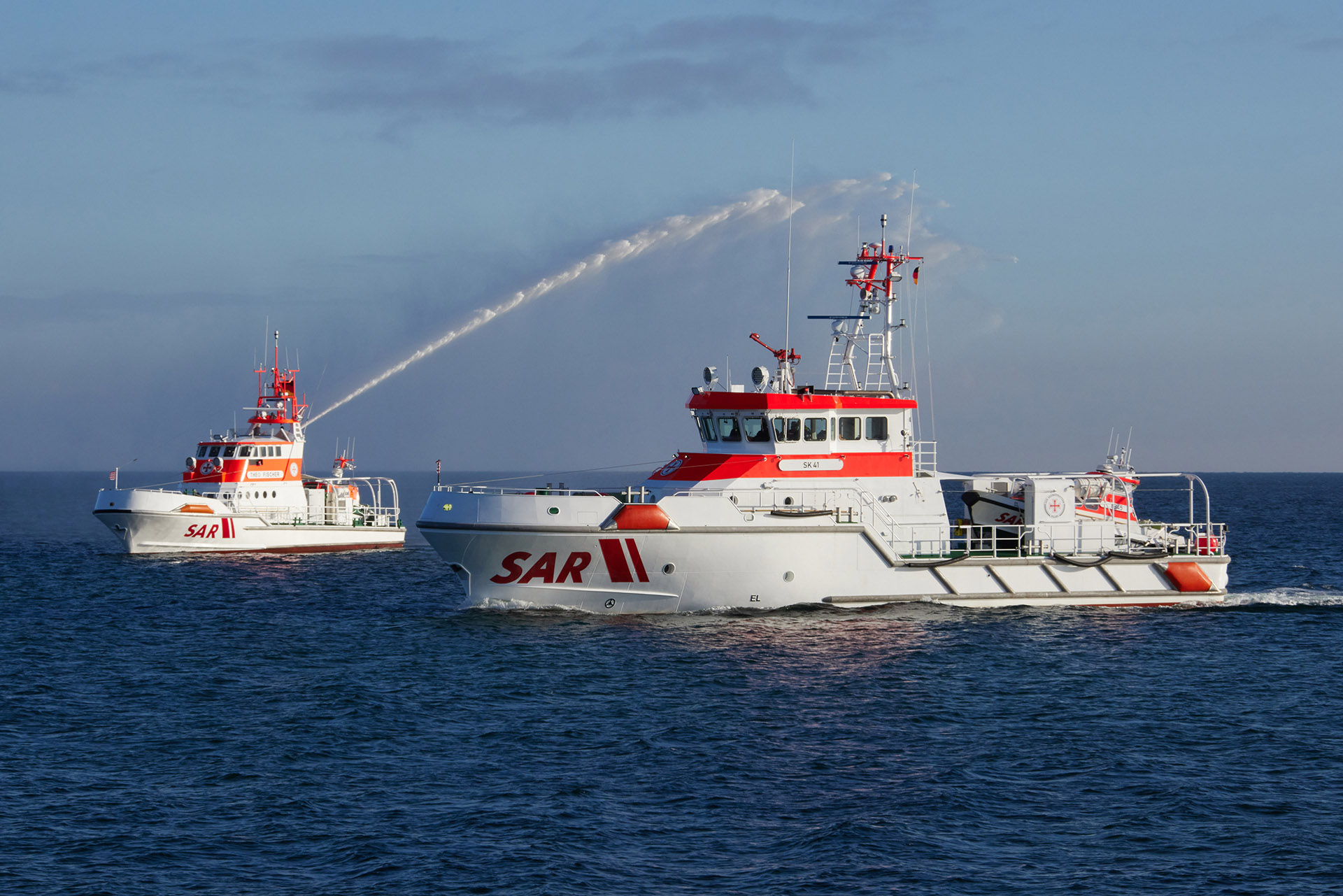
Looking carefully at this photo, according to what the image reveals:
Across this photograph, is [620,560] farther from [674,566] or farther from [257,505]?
[257,505]

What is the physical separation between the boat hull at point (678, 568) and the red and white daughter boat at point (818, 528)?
38mm

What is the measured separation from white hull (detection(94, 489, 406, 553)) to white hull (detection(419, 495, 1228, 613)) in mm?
28176

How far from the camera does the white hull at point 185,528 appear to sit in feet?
179

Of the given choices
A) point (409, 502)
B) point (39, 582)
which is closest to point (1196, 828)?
point (39, 582)

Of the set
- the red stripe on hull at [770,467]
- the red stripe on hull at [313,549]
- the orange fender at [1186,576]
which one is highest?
the red stripe on hull at [770,467]

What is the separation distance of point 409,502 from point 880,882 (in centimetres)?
12185

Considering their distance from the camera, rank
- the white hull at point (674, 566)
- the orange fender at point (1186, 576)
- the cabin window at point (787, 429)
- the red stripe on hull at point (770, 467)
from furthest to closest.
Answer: the orange fender at point (1186, 576) → the cabin window at point (787, 429) → the red stripe on hull at point (770, 467) → the white hull at point (674, 566)

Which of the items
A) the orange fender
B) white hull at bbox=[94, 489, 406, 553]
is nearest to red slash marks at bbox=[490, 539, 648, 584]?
the orange fender

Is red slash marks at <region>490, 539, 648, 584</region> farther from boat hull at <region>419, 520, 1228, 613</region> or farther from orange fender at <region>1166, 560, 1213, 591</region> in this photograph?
orange fender at <region>1166, 560, 1213, 591</region>

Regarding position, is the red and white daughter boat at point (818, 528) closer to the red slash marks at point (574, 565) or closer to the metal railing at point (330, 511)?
the red slash marks at point (574, 565)

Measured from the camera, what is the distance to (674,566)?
1179 inches

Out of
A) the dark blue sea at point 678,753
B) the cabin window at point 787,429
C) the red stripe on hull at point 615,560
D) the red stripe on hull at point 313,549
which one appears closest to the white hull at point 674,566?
the red stripe on hull at point 615,560

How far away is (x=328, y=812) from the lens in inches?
671

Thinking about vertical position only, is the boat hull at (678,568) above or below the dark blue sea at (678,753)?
above
